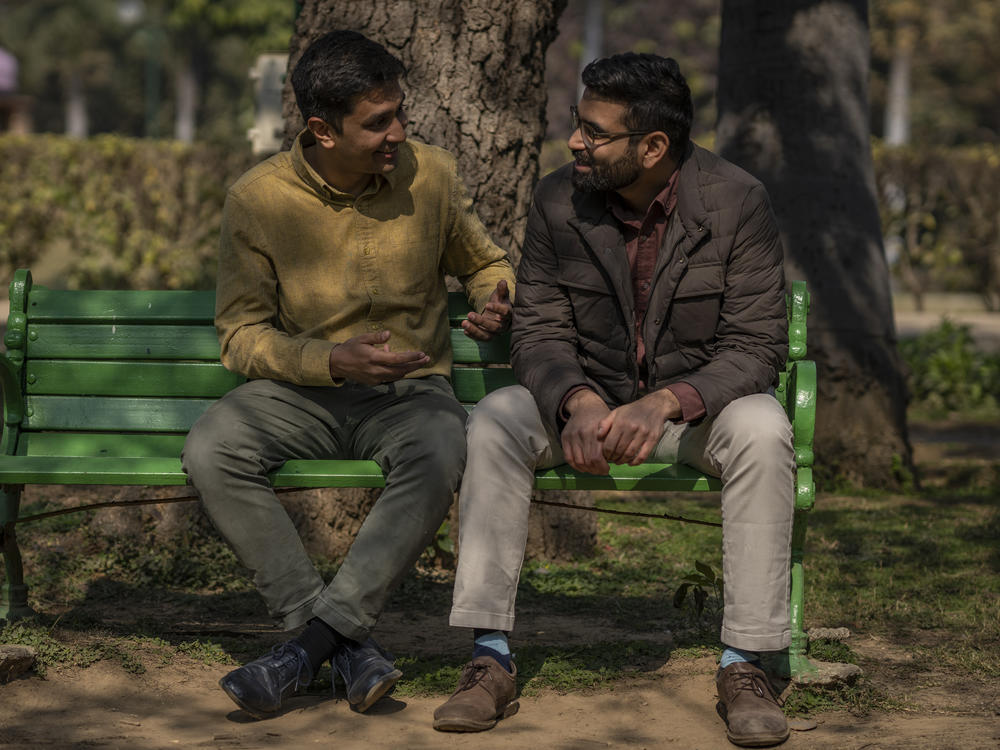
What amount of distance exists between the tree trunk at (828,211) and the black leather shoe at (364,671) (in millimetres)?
3999

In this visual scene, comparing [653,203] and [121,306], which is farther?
[121,306]

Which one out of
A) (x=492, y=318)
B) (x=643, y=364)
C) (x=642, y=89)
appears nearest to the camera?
(x=642, y=89)

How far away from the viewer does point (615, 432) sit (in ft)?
11.9

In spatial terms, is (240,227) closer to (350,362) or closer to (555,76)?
(350,362)

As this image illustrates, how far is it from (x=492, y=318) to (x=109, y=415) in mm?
1257

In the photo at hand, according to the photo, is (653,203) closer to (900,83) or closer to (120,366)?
(120,366)

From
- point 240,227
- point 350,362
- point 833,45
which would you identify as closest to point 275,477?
point 350,362

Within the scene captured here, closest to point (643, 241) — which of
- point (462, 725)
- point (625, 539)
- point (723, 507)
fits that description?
point (723, 507)

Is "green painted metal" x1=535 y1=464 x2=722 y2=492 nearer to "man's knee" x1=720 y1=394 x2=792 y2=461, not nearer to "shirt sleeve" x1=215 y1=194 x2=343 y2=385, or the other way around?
"man's knee" x1=720 y1=394 x2=792 y2=461

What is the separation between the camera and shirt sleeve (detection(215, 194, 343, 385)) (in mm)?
4000

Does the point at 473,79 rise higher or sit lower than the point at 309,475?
higher

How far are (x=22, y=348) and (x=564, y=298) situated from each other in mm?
1708

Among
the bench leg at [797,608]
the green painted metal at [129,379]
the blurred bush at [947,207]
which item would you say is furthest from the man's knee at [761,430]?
the blurred bush at [947,207]

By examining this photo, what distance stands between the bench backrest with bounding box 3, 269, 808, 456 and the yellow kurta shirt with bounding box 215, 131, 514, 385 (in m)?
0.33
